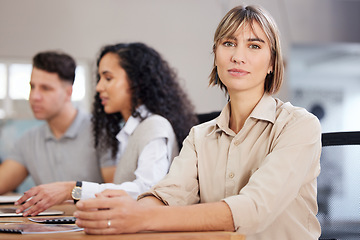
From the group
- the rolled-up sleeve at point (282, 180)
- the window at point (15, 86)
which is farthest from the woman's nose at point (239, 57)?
the window at point (15, 86)

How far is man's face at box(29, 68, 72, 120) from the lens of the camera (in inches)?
115

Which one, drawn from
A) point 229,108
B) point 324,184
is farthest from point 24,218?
point 324,184

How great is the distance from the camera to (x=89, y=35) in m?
4.98

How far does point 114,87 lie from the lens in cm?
232

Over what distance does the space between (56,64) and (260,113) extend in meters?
1.92

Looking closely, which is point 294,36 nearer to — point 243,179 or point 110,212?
point 243,179

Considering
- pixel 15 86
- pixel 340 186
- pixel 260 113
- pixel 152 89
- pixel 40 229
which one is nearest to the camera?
pixel 40 229

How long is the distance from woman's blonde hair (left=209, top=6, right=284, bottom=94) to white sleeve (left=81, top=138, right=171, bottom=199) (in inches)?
27.3

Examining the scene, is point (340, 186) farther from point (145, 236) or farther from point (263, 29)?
point (145, 236)

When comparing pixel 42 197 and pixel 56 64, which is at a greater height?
pixel 56 64

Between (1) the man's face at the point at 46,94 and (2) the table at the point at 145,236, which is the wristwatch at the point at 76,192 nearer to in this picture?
(2) the table at the point at 145,236

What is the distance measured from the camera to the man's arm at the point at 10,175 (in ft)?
8.98

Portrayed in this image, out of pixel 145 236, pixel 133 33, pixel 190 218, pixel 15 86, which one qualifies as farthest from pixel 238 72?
pixel 15 86

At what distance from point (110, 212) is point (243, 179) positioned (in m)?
0.47
